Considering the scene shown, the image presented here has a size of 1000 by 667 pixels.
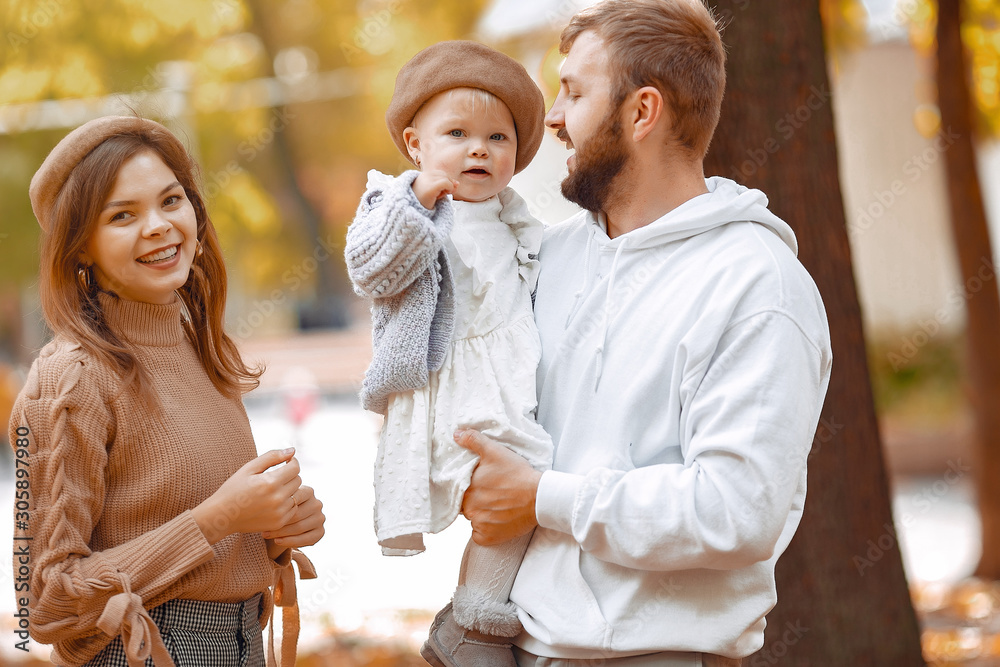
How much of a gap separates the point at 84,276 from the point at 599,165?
120 centimetres

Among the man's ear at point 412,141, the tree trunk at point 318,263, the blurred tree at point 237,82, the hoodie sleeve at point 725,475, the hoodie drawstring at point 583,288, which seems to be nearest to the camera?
the hoodie sleeve at point 725,475

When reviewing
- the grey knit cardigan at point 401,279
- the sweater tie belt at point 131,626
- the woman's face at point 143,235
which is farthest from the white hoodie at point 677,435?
the woman's face at point 143,235

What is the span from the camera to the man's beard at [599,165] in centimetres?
221

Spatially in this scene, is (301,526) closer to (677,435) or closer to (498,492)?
(498,492)

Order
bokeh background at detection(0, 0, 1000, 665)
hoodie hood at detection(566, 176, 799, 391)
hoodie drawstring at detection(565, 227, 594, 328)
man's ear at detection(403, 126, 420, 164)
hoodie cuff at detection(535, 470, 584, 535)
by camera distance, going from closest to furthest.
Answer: hoodie cuff at detection(535, 470, 584, 535) → hoodie hood at detection(566, 176, 799, 391) → hoodie drawstring at detection(565, 227, 594, 328) → man's ear at detection(403, 126, 420, 164) → bokeh background at detection(0, 0, 1000, 665)

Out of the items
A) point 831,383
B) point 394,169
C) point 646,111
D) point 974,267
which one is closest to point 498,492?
point 646,111

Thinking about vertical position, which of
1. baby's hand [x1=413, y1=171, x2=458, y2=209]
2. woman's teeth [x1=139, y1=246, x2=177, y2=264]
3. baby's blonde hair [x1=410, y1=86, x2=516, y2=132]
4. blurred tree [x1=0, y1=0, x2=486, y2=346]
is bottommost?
woman's teeth [x1=139, y1=246, x2=177, y2=264]

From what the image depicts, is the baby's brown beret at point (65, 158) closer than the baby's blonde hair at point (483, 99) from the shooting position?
Yes

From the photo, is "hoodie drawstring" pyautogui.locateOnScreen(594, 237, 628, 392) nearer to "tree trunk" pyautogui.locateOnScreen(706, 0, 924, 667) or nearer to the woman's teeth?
the woman's teeth

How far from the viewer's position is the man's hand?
2080 mm

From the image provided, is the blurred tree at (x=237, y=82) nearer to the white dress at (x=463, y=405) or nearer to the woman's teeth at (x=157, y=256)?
the woman's teeth at (x=157, y=256)

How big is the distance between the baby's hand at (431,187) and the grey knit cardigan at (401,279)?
0.06ft

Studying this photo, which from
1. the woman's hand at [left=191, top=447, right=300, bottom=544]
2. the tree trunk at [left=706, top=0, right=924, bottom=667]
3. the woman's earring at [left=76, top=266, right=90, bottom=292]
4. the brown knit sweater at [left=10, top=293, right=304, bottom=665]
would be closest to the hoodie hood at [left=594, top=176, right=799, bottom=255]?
the woman's hand at [left=191, top=447, right=300, bottom=544]

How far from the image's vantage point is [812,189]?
358cm
